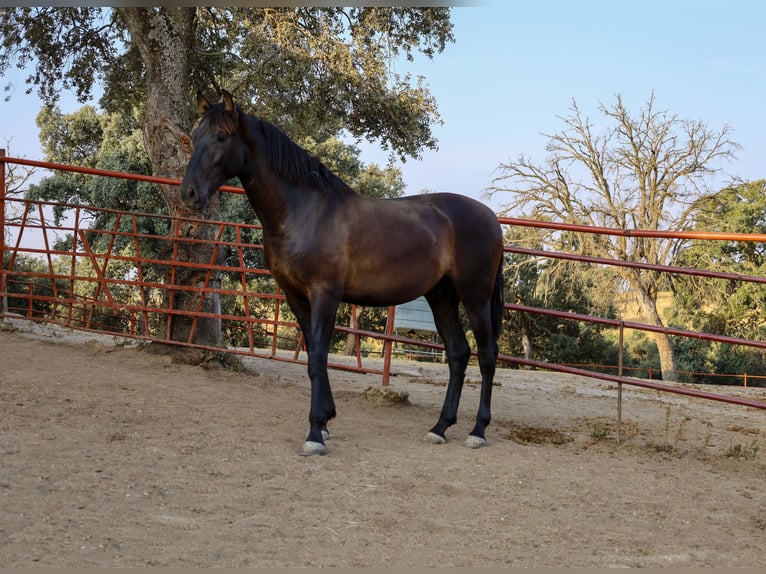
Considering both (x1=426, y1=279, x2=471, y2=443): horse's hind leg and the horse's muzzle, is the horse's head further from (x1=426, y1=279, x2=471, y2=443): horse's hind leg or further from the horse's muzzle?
(x1=426, y1=279, x2=471, y2=443): horse's hind leg

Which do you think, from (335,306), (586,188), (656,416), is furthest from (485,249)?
(586,188)

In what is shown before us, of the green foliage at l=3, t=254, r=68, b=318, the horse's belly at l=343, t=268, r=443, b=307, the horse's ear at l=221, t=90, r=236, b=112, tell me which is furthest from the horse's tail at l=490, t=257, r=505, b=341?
the green foliage at l=3, t=254, r=68, b=318

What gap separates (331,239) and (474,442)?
5.01 feet

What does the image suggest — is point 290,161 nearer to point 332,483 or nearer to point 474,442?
point 332,483

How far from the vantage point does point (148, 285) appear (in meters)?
6.20

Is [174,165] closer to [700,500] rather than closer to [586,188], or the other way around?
[700,500]

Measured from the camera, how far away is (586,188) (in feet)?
77.1

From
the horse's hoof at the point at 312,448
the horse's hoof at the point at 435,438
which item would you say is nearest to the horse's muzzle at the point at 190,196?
the horse's hoof at the point at 312,448

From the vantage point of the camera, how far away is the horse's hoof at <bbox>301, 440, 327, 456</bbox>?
12.7ft

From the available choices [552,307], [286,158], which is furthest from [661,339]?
[286,158]

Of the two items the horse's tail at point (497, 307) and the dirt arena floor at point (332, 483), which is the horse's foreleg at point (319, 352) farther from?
the horse's tail at point (497, 307)

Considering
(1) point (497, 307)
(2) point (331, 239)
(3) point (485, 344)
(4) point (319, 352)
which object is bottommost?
(4) point (319, 352)

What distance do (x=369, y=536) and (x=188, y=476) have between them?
102 centimetres

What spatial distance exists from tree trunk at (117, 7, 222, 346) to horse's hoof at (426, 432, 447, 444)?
2930 millimetres
